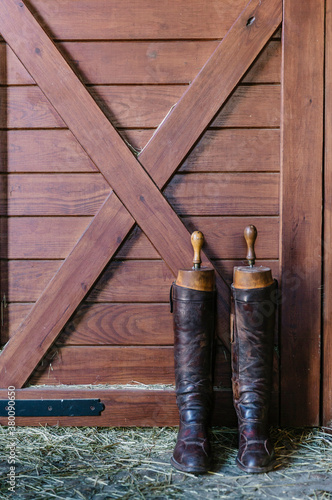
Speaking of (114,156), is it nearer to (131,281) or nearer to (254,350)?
(131,281)

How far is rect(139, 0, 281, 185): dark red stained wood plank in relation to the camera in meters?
1.72

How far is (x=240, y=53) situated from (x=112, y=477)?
1.77 m

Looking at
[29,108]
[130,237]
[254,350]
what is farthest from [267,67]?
[254,350]

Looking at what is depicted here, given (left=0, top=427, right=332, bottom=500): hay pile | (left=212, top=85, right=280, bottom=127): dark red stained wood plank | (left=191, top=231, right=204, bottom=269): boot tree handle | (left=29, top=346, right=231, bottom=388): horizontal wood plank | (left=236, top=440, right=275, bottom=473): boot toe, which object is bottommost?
(left=0, top=427, right=332, bottom=500): hay pile

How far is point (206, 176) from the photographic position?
178cm

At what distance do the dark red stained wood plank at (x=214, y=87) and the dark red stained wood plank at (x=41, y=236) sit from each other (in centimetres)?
43

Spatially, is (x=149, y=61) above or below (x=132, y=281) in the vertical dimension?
above

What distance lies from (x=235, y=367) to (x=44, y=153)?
4.11ft

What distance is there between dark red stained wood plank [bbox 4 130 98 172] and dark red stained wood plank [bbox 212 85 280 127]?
628 millimetres

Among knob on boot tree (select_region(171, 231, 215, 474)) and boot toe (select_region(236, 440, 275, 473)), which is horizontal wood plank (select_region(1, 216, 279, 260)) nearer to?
knob on boot tree (select_region(171, 231, 215, 474))

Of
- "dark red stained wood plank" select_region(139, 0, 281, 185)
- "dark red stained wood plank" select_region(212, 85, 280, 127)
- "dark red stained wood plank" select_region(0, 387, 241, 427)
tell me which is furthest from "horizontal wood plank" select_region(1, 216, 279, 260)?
"dark red stained wood plank" select_region(0, 387, 241, 427)

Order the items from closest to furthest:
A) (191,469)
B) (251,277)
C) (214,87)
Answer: (191,469) < (251,277) < (214,87)

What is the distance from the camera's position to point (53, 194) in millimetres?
1809

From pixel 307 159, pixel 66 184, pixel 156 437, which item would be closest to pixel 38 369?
pixel 156 437
